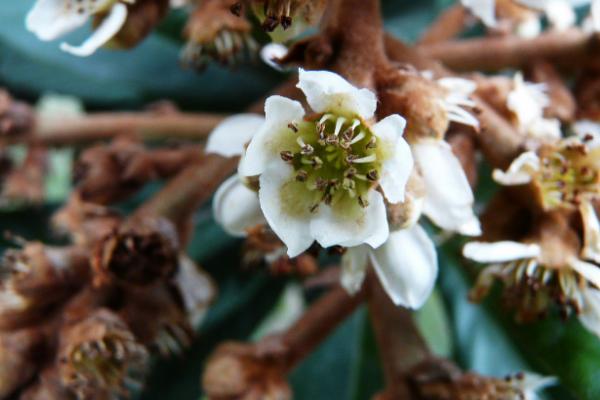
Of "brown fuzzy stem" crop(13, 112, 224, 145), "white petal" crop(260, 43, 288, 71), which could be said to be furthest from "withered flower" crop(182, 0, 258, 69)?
"brown fuzzy stem" crop(13, 112, 224, 145)

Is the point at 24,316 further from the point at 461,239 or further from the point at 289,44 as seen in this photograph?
the point at 461,239

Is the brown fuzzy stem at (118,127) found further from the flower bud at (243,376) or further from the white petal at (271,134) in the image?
the white petal at (271,134)

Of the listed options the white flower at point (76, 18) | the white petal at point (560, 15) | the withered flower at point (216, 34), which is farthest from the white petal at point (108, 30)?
the white petal at point (560, 15)

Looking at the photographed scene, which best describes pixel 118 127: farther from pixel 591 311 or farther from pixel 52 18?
pixel 591 311

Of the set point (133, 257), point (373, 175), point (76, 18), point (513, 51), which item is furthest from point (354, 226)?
point (513, 51)

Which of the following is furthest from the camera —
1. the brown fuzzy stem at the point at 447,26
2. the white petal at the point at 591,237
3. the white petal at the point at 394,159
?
the brown fuzzy stem at the point at 447,26
